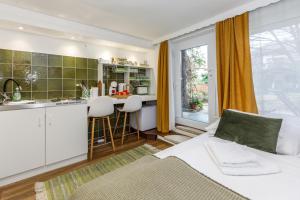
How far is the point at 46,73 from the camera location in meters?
2.62

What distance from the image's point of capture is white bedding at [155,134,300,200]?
0.87 m

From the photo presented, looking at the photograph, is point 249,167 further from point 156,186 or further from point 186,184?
point 156,186

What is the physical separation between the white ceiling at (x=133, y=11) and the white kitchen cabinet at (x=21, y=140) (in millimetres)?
1370

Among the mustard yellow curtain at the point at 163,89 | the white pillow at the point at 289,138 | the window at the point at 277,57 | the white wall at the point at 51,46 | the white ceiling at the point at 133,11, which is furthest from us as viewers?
the mustard yellow curtain at the point at 163,89

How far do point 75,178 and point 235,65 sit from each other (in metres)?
2.55

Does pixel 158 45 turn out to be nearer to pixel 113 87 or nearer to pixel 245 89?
pixel 113 87

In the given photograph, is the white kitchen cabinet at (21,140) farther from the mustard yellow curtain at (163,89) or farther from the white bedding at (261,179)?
the mustard yellow curtain at (163,89)

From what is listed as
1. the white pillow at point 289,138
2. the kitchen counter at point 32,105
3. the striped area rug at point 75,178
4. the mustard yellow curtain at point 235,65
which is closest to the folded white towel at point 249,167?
the white pillow at point 289,138

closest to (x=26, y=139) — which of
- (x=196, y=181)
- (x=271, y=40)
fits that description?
(x=196, y=181)

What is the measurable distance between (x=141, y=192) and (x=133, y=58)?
3.37 meters

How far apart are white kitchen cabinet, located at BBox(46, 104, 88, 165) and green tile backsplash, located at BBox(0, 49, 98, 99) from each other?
2.43 ft

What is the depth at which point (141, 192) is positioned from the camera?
833 millimetres

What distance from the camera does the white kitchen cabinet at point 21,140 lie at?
69.9 inches

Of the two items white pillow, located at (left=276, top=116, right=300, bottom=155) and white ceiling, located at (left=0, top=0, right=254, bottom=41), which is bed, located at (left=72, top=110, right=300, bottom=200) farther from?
white ceiling, located at (left=0, top=0, right=254, bottom=41)
